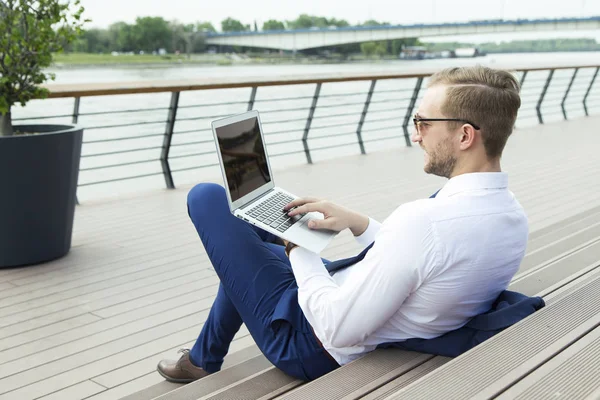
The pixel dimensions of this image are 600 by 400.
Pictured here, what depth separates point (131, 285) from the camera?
3.14 metres

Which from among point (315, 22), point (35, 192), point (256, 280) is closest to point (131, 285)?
point (35, 192)

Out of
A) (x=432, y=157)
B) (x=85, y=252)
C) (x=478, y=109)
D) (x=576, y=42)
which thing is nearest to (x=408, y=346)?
(x=432, y=157)

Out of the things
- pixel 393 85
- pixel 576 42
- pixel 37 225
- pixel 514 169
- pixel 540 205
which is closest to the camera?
pixel 37 225

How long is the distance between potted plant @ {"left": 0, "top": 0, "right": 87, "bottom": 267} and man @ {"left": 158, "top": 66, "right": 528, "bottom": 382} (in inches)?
73.9

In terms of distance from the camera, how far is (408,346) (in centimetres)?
154

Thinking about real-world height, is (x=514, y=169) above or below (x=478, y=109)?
below

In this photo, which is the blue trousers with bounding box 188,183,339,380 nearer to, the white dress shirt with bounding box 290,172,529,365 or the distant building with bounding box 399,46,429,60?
the white dress shirt with bounding box 290,172,529,365

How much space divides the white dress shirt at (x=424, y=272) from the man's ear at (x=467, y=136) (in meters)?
0.06

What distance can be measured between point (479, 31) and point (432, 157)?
2250 centimetres

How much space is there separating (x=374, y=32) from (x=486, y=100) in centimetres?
2043

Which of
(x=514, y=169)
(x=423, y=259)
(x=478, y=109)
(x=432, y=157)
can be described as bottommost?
(x=514, y=169)

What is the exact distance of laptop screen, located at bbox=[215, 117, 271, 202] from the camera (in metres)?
1.79

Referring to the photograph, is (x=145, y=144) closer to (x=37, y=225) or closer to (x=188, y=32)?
(x=37, y=225)

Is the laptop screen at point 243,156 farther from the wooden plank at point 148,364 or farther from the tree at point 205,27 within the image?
the tree at point 205,27
